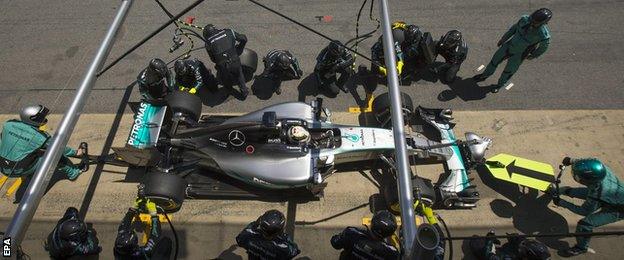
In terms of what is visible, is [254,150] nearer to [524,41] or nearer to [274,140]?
[274,140]

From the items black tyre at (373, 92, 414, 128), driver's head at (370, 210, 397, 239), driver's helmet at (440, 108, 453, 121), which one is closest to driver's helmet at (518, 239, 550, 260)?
driver's head at (370, 210, 397, 239)

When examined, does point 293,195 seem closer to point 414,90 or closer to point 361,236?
point 361,236

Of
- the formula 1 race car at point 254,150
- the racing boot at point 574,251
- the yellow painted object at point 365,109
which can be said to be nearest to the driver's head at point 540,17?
the formula 1 race car at point 254,150

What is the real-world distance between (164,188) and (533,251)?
488cm

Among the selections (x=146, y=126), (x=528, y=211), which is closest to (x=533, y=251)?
(x=528, y=211)

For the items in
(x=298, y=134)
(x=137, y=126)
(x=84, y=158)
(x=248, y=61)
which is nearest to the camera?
(x=298, y=134)

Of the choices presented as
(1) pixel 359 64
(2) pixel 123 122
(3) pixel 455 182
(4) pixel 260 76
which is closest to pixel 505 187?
(3) pixel 455 182

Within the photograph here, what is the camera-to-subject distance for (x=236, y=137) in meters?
5.85

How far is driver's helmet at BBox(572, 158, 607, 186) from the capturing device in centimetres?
516

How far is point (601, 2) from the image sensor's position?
9.68 metres

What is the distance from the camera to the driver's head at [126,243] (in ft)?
16.2

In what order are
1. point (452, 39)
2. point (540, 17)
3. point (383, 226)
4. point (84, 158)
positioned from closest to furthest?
point (383, 226) → point (540, 17) → point (84, 158) → point (452, 39)

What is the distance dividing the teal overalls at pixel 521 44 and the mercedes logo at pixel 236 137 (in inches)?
197

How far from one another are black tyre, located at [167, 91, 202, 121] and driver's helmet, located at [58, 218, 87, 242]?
7.46 feet
